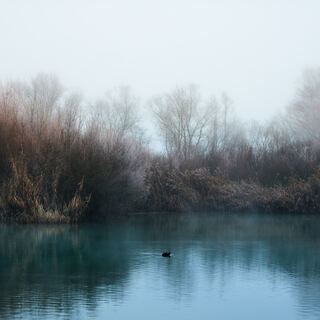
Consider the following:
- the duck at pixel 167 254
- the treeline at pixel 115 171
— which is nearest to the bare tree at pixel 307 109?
the treeline at pixel 115 171

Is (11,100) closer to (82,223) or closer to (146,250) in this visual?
(82,223)

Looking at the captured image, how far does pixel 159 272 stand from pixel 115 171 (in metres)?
7.39

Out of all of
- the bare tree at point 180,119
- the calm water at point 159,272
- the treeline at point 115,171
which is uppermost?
the bare tree at point 180,119

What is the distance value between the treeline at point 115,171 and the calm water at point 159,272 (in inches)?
42.5

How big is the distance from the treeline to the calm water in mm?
1080

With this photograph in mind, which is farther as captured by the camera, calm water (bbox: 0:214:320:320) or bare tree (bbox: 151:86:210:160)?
bare tree (bbox: 151:86:210:160)

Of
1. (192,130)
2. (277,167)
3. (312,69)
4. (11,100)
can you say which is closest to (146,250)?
(11,100)

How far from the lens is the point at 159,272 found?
834cm

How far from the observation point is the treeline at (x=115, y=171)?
1417cm

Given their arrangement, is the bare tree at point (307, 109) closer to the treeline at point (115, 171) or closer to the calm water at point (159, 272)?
the treeline at point (115, 171)

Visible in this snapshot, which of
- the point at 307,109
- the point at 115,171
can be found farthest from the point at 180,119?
the point at 115,171

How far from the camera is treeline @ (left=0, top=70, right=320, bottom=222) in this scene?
14.2 metres

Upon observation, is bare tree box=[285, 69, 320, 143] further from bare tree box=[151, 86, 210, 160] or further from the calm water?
the calm water

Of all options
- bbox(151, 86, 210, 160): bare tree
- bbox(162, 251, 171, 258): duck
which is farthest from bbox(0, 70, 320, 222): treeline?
bbox(151, 86, 210, 160): bare tree
